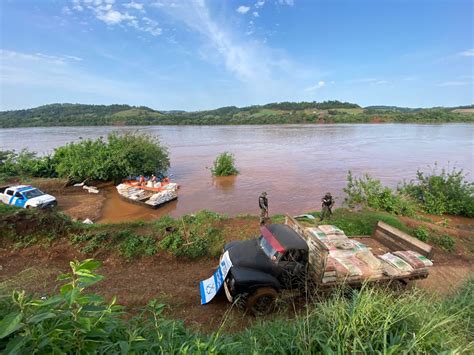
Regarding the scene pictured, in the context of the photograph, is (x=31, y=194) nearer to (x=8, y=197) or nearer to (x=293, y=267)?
(x=8, y=197)

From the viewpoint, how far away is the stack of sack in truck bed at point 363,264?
215 inches

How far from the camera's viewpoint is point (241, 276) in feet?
17.4

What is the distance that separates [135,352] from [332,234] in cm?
606

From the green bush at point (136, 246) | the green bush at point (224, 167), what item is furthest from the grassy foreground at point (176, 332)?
the green bush at point (224, 167)

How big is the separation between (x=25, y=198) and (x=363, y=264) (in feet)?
50.9

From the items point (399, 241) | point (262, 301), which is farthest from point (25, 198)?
point (399, 241)

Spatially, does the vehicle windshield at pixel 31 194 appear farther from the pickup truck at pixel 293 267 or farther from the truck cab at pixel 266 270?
the truck cab at pixel 266 270

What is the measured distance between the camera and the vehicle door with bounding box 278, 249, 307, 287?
18.2 ft

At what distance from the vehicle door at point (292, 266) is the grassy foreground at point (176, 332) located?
2041 millimetres

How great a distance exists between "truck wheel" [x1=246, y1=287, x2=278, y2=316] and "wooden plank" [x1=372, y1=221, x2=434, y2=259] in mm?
4148

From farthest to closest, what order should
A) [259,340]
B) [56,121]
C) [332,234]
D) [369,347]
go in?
[56,121] → [332,234] → [259,340] → [369,347]

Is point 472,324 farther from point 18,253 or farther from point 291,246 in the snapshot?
point 18,253

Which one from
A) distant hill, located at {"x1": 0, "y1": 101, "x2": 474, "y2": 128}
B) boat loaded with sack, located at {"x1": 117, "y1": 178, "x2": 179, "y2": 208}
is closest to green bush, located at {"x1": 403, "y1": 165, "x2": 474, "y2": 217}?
boat loaded with sack, located at {"x1": 117, "y1": 178, "x2": 179, "y2": 208}

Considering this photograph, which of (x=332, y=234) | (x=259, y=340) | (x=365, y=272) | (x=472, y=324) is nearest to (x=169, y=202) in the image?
(x=332, y=234)
